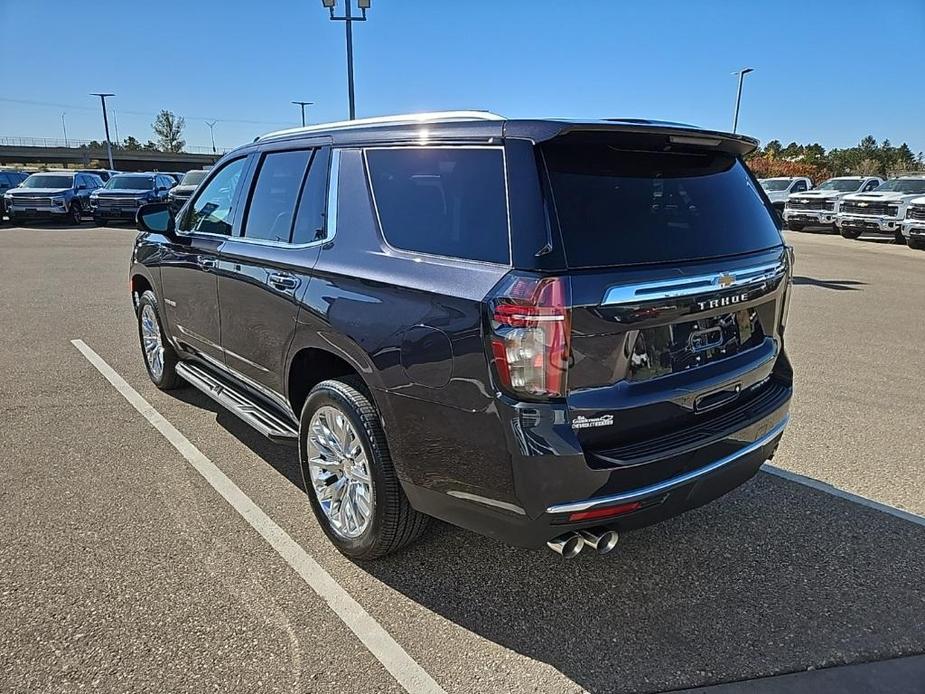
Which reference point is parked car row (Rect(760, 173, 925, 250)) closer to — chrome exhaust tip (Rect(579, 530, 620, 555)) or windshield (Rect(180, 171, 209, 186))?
chrome exhaust tip (Rect(579, 530, 620, 555))

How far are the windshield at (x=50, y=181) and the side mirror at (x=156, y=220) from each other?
848 inches

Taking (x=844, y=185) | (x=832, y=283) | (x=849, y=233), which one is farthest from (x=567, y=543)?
(x=844, y=185)

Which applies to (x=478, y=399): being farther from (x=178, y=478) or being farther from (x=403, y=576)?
(x=178, y=478)

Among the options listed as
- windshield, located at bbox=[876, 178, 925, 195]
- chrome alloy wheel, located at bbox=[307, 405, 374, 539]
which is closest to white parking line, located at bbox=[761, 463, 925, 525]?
chrome alloy wheel, located at bbox=[307, 405, 374, 539]

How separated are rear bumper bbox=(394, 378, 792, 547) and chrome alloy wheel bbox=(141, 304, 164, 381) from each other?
341cm

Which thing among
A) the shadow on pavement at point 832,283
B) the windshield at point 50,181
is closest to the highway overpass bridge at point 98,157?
the windshield at point 50,181

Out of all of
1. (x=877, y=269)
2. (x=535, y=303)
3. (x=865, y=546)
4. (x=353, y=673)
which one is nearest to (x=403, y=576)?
(x=353, y=673)

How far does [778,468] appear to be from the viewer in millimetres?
4129

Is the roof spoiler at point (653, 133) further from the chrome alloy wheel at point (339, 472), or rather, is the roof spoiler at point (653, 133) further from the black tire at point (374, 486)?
the chrome alloy wheel at point (339, 472)

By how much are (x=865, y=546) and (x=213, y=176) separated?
4387 mm

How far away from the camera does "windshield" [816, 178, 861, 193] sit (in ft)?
80.2

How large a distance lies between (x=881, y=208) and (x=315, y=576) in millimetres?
22329

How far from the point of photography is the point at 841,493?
3.81 metres

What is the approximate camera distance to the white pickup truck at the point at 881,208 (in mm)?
20031
